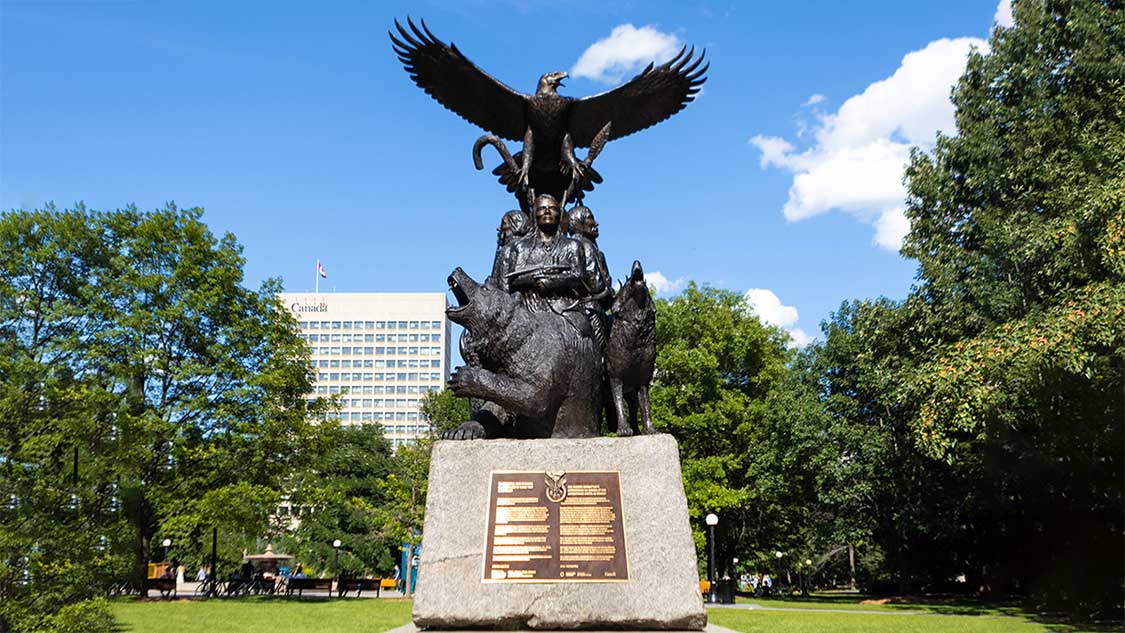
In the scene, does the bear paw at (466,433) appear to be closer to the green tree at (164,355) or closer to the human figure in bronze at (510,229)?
the human figure in bronze at (510,229)

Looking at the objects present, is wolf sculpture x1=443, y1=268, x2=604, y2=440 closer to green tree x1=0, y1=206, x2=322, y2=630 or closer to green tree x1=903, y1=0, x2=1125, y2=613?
green tree x1=903, y1=0, x2=1125, y2=613

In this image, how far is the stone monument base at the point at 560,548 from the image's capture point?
5.83 m

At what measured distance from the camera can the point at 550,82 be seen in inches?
370

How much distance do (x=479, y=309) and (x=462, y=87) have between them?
3.84 m

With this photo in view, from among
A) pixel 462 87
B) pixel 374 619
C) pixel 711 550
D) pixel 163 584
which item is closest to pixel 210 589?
pixel 163 584

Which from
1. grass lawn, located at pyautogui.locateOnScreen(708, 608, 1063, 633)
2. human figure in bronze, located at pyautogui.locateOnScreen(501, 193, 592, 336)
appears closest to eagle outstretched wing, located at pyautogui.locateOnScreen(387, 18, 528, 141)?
human figure in bronze, located at pyautogui.locateOnScreen(501, 193, 592, 336)

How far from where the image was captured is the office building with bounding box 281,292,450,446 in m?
120

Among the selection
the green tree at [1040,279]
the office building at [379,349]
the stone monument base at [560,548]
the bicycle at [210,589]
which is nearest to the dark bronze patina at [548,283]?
the stone monument base at [560,548]

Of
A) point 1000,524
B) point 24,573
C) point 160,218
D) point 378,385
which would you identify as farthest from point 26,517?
point 378,385

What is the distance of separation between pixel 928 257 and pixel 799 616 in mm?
9137

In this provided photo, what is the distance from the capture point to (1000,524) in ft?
92.1

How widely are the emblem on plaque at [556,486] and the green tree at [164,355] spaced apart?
1504 cm

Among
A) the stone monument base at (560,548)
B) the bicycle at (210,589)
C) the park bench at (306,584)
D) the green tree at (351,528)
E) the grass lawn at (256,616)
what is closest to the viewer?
the stone monument base at (560,548)

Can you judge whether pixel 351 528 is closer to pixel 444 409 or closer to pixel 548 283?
pixel 444 409
